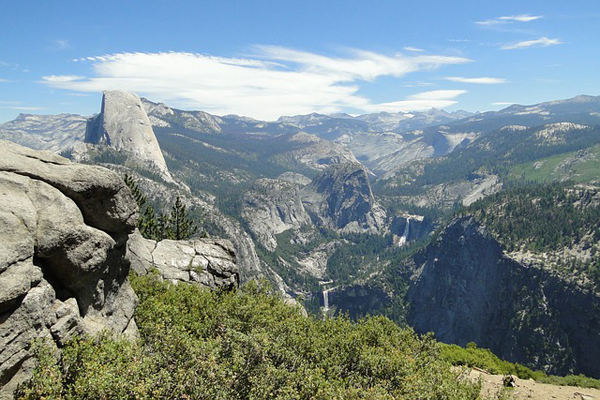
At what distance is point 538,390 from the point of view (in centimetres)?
3070

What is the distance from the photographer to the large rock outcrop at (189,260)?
3722 cm

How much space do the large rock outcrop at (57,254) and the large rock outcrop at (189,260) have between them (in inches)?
524

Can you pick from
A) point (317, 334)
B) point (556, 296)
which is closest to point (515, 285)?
point (556, 296)

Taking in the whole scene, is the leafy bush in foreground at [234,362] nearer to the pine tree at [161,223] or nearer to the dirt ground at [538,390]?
the dirt ground at [538,390]

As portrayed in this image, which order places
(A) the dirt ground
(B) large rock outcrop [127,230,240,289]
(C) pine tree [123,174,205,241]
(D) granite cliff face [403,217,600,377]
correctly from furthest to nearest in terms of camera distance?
(D) granite cliff face [403,217,600,377] < (C) pine tree [123,174,205,241] < (B) large rock outcrop [127,230,240,289] < (A) the dirt ground

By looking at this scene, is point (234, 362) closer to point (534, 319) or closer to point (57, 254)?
point (57, 254)

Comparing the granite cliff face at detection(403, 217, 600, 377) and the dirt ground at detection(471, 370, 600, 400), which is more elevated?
the dirt ground at detection(471, 370, 600, 400)

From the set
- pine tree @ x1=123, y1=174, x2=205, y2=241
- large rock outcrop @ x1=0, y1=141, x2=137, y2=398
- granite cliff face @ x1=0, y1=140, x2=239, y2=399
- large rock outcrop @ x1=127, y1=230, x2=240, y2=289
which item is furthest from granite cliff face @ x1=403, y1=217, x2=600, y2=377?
large rock outcrop @ x1=0, y1=141, x2=137, y2=398

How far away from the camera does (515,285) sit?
172500 mm

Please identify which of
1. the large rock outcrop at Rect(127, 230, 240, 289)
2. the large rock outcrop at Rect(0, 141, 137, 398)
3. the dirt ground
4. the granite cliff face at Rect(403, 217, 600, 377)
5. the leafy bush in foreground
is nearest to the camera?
the leafy bush in foreground

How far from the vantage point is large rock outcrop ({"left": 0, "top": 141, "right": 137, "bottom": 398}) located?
565 inches

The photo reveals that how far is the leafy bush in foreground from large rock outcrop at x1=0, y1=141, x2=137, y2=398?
1.15 m

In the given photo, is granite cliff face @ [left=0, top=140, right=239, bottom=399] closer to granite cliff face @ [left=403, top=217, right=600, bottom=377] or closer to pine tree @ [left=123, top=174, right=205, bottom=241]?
pine tree @ [left=123, top=174, right=205, bottom=241]

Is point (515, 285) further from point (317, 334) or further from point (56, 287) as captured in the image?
point (56, 287)
